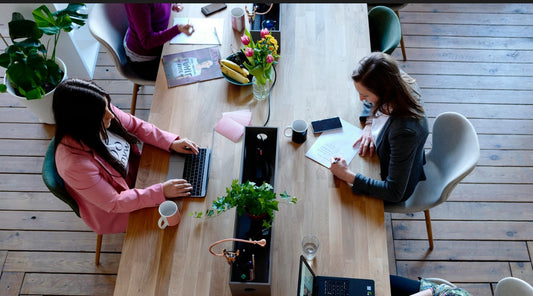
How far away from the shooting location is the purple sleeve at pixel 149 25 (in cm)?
246

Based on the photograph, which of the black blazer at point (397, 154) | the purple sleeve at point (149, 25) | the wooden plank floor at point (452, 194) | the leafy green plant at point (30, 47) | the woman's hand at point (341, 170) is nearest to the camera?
the black blazer at point (397, 154)

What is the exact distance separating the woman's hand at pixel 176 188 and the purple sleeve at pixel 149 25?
1.02m

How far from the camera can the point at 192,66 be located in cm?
245

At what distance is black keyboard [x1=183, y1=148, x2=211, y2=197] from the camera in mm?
2020

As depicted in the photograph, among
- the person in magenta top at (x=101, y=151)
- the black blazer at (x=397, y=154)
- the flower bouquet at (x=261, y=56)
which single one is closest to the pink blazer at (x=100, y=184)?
the person in magenta top at (x=101, y=151)

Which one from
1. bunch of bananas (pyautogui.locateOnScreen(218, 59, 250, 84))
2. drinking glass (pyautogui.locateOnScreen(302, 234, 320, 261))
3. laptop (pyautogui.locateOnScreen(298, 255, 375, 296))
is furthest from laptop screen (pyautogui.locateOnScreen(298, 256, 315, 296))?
bunch of bananas (pyautogui.locateOnScreen(218, 59, 250, 84))

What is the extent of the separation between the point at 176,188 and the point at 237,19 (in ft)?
3.65

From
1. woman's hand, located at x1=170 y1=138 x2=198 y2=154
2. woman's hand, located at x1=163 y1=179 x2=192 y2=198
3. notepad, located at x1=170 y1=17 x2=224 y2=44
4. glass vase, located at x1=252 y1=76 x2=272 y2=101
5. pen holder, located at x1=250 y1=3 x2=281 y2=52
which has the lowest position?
woman's hand, located at x1=163 y1=179 x2=192 y2=198

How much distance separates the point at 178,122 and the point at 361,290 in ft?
4.06

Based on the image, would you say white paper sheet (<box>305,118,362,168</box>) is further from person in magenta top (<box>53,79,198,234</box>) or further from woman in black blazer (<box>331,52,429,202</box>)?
person in magenta top (<box>53,79,198,234</box>)

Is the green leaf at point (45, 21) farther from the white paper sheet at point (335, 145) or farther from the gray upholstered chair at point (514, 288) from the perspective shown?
the gray upholstered chair at point (514, 288)

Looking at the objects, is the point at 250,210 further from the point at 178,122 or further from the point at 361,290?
the point at 178,122

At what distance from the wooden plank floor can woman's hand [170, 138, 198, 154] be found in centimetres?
103

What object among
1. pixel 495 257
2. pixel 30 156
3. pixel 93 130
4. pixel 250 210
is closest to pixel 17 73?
pixel 30 156
